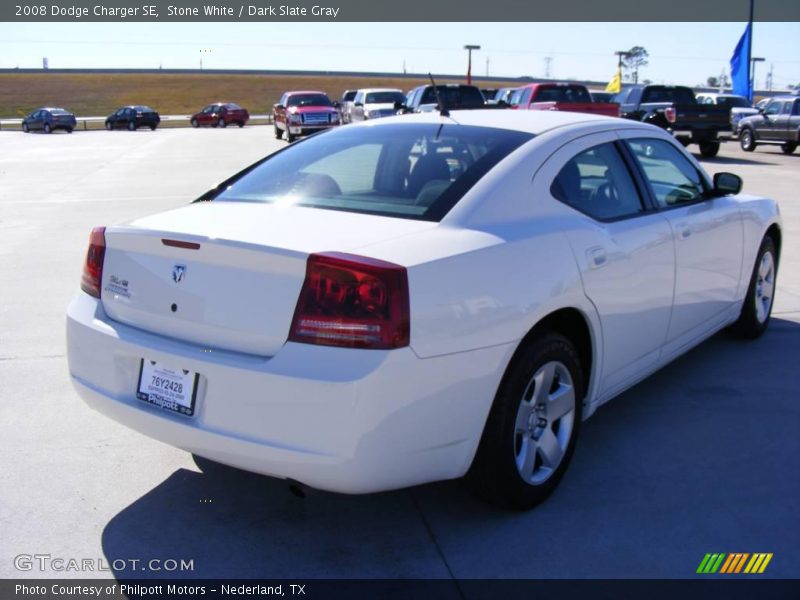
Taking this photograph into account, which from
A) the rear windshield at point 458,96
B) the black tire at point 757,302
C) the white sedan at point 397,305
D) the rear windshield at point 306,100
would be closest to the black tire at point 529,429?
the white sedan at point 397,305

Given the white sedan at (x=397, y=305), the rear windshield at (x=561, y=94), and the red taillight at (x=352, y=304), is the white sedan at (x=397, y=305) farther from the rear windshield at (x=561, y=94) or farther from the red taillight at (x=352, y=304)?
the rear windshield at (x=561, y=94)

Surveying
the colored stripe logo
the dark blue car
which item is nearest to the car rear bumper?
the colored stripe logo

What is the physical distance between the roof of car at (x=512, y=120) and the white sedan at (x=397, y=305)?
0.08 ft

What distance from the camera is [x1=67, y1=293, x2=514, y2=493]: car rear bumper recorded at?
2783 millimetres

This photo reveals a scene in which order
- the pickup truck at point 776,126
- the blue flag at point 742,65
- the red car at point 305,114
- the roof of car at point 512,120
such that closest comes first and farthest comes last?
1. the roof of car at point 512,120
2. the pickup truck at point 776,126
3. the red car at point 305,114
4. the blue flag at point 742,65

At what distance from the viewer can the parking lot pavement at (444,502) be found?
3.14 metres

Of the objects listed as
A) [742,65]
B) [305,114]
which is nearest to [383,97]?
[305,114]

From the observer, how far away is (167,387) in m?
3.12

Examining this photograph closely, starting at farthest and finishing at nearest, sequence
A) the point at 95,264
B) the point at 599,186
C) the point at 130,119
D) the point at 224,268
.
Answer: the point at 130,119 → the point at 599,186 → the point at 95,264 → the point at 224,268

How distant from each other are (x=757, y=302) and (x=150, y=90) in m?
102

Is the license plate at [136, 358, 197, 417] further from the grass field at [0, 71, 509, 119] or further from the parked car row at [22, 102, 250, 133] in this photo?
the grass field at [0, 71, 509, 119]

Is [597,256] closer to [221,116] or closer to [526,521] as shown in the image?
[526,521]

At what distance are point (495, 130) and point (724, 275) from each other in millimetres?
1953

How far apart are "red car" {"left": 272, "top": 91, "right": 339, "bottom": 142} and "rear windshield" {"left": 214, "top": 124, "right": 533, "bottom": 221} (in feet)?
82.9
